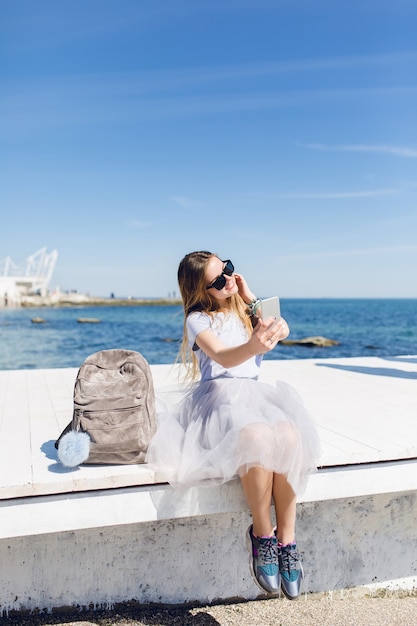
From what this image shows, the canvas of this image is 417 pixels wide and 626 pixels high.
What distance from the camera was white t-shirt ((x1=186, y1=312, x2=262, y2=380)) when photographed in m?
3.03

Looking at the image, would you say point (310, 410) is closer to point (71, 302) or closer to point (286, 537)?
point (286, 537)

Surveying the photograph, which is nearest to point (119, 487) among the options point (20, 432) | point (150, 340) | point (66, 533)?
point (66, 533)

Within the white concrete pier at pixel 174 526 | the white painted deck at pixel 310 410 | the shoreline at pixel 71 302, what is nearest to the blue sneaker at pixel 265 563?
the white concrete pier at pixel 174 526

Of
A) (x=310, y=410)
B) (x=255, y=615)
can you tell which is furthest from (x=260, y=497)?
(x=310, y=410)

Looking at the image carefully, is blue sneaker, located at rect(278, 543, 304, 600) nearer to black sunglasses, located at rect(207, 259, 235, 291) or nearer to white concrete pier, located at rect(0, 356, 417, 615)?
white concrete pier, located at rect(0, 356, 417, 615)

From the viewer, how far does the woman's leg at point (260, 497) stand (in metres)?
2.63

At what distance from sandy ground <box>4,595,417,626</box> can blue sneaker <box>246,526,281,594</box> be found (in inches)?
27.9

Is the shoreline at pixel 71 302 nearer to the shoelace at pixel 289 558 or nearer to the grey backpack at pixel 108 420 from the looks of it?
the grey backpack at pixel 108 420

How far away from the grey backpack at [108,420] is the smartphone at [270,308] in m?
0.75

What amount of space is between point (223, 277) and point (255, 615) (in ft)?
6.00

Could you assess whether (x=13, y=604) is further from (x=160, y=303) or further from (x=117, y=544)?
(x=160, y=303)

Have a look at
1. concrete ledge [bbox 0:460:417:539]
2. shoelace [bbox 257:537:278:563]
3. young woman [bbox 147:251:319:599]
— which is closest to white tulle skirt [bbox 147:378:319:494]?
young woman [bbox 147:251:319:599]

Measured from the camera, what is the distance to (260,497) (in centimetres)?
264

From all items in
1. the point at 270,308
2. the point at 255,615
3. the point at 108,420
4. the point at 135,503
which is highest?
the point at 270,308
